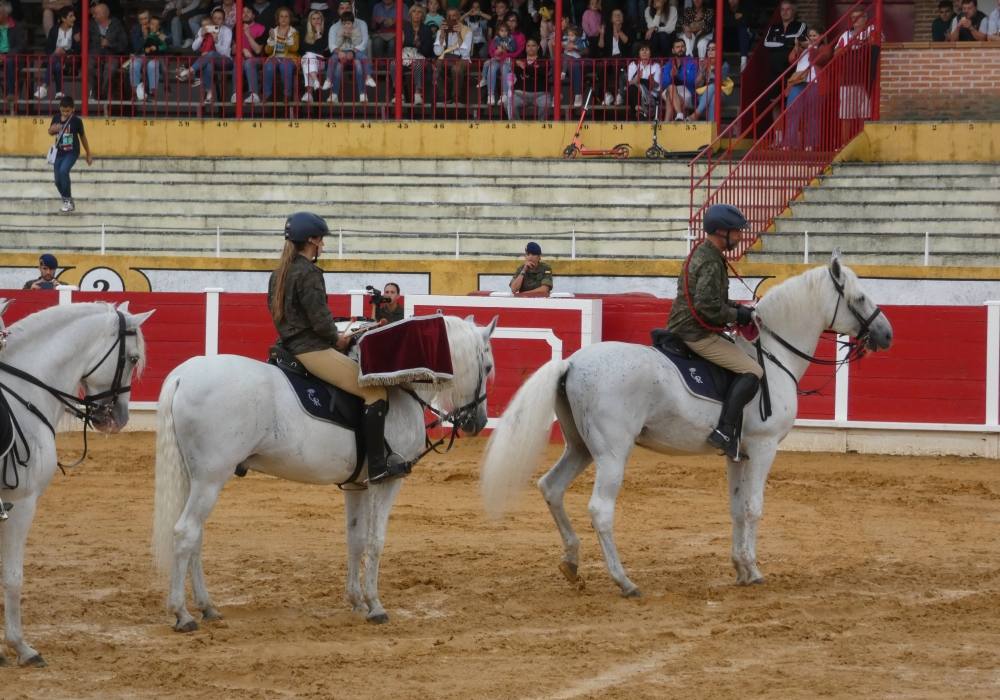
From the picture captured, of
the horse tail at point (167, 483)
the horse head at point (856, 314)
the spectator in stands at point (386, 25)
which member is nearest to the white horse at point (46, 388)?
the horse tail at point (167, 483)

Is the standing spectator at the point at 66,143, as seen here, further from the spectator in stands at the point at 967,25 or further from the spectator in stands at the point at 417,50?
the spectator in stands at the point at 967,25

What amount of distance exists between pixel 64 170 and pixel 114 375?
563 inches

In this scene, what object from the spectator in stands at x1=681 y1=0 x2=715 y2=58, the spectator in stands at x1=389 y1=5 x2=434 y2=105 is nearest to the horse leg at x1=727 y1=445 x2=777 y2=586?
the spectator in stands at x1=681 y1=0 x2=715 y2=58

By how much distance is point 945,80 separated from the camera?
838 inches

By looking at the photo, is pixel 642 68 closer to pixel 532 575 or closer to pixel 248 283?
pixel 248 283

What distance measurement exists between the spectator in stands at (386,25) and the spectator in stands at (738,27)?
16.8ft

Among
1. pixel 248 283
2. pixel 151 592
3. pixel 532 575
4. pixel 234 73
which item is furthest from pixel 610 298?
pixel 234 73

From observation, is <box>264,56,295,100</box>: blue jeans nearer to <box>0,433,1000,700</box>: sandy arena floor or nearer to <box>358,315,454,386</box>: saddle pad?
<box>0,433,1000,700</box>: sandy arena floor

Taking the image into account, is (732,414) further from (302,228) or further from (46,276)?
(46,276)

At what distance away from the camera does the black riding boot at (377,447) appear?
26.6 ft

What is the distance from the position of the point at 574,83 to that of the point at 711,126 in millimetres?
2222

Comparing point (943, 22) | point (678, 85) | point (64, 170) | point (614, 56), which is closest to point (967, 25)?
point (943, 22)

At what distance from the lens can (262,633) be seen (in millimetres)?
7727

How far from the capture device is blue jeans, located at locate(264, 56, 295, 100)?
75.2 feet
